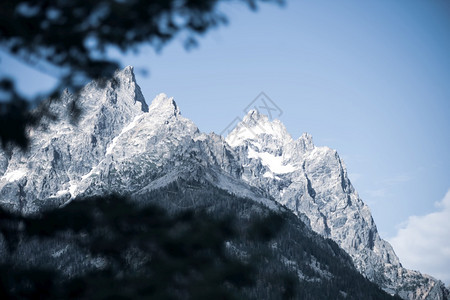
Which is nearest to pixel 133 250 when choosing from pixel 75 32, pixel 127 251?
pixel 127 251

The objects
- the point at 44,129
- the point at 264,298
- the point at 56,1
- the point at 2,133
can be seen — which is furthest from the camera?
the point at 264,298

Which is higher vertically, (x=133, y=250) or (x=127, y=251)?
(x=133, y=250)

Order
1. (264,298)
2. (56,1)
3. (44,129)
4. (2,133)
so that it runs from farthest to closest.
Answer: (264,298), (44,129), (56,1), (2,133)

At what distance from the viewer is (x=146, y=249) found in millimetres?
14141

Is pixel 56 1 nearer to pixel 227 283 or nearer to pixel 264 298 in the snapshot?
pixel 227 283

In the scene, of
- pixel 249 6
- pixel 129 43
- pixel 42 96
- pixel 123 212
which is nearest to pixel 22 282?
pixel 123 212

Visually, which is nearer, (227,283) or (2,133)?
(2,133)

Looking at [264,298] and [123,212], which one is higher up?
[264,298]

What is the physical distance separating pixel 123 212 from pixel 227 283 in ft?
8.93

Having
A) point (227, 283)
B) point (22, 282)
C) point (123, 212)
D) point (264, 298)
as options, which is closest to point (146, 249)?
point (123, 212)

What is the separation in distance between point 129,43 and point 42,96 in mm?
2281

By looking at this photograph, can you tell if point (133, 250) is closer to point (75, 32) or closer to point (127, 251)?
point (127, 251)

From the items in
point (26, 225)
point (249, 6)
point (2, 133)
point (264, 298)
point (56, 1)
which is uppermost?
point (264, 298)

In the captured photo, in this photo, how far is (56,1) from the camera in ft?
45.3
